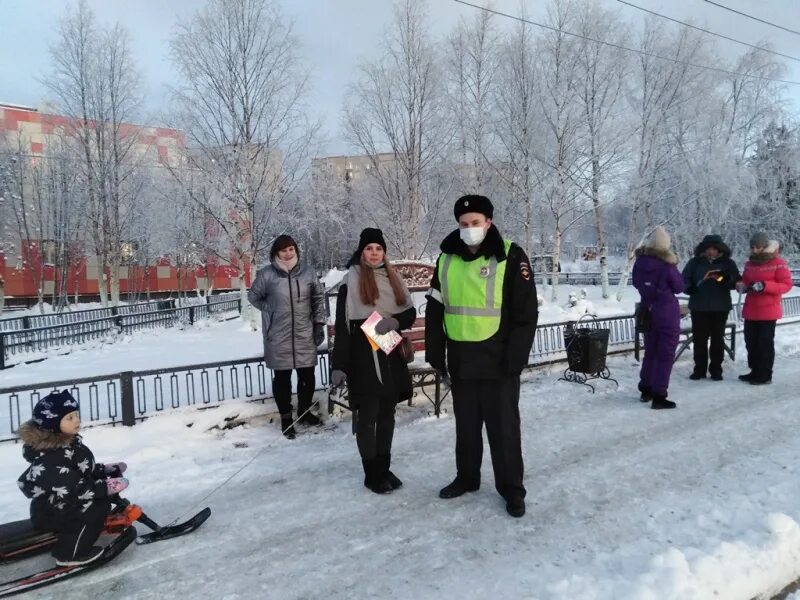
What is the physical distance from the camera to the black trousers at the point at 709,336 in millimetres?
6773

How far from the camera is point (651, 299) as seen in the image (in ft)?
19.0

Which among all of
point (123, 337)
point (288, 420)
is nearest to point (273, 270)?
point (288, 420)

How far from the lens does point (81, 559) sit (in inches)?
111

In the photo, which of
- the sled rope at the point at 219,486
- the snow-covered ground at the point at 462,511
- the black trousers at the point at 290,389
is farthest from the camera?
the black trousers at the point at 290,389

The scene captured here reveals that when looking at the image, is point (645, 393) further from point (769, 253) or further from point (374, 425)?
point (374, 425)

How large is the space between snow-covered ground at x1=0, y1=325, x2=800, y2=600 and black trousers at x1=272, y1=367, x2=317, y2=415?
12.8 inches

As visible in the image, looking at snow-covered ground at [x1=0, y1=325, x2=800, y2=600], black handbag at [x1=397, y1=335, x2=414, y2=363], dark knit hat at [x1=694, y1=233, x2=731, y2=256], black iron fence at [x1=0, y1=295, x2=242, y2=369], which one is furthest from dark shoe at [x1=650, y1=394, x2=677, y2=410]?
black iron fence at [x1=0, y1=295, x2=242, y2=369]

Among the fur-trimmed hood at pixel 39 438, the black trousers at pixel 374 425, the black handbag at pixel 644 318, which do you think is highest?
the black handbag at pixel 644 318

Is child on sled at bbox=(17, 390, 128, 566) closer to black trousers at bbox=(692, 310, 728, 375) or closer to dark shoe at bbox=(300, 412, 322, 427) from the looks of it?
dark shoe at bbox=(300, 412, 322, 427)

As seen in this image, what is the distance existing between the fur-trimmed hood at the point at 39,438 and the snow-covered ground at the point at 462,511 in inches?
29.7

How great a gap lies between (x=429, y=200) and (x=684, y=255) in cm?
1524

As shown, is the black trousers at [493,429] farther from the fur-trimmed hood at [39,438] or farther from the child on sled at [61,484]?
the fur-trimmed hood at [39,438]

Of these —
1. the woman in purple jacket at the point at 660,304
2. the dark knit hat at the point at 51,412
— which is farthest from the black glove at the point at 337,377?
the woman in purple jacket at the point at 660,304

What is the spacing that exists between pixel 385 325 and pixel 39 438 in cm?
218
